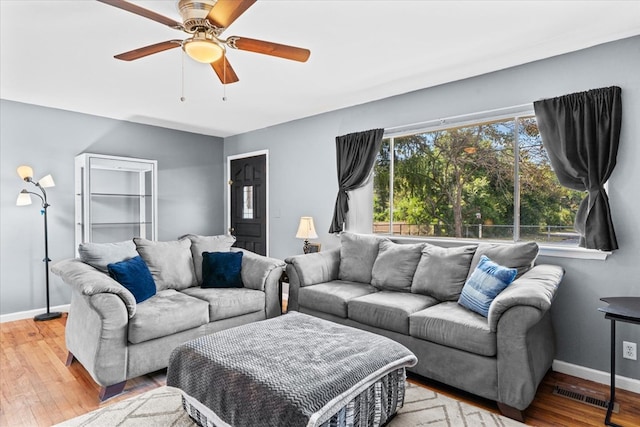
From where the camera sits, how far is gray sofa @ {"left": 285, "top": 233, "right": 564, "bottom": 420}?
7.18ft

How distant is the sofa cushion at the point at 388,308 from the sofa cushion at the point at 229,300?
2.97ft

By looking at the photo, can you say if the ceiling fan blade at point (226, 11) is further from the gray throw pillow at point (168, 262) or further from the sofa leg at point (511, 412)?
the sofa leg at point (511, 412)

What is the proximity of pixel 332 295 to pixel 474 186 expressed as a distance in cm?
170

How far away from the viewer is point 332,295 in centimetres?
325

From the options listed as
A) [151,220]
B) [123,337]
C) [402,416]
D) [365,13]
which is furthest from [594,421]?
[151,220]

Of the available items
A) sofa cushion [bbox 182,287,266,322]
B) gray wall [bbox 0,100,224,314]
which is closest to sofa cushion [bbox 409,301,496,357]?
sofa cushion [bbox 182,287,266,322]

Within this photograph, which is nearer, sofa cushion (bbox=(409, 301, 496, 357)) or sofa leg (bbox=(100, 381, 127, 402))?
sofa cushion (bbox=(409, 301, 496, 357))

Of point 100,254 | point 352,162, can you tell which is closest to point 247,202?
point 352,162

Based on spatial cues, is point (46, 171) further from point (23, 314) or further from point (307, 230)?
point (307, 230)

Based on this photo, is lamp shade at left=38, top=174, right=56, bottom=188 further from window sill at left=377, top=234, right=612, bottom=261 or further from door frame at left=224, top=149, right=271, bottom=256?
window sill at left=377, top=234, right=612, bottom=261

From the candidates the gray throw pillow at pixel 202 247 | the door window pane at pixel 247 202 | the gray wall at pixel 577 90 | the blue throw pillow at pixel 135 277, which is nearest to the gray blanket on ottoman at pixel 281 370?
the blue throw pillow at pixel 135 277

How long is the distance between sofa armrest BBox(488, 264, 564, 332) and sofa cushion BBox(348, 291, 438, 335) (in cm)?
63

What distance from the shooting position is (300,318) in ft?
8.34

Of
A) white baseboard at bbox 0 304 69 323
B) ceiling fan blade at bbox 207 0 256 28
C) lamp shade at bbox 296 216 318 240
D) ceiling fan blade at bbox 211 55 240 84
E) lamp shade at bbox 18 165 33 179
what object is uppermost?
ceiling fan blade at bbox 207 0 256 28
